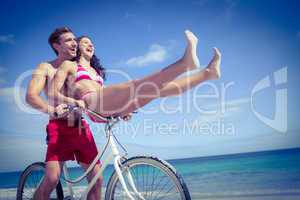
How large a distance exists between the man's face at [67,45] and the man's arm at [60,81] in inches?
4.8

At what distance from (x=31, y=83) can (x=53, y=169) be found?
447mm

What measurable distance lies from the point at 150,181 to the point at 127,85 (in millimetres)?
494

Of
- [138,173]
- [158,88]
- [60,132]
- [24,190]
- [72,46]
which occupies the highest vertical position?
→ [72,46]

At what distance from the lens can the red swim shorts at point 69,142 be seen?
5.73 feet

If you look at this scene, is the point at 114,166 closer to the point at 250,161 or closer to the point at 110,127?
the point at 110,127

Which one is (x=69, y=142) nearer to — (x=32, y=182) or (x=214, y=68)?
(x=32, y=182)

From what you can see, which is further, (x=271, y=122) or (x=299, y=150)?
(x=299, y=150)

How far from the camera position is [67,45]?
82.0 inches

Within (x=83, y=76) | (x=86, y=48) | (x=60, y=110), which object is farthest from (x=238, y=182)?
(x=60, y=110)

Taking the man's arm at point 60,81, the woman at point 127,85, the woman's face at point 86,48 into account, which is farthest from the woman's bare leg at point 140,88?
the woman's face at point 86,48

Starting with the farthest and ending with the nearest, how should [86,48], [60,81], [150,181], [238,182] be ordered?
[238,182] < [86,48] < [60,81] < [150,181]

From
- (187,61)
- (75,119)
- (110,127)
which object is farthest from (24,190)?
(187,61)

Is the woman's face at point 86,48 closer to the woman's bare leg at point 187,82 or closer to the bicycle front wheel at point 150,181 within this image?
the woman's bare leg at point 187,82

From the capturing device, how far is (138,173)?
1513 millimetres
